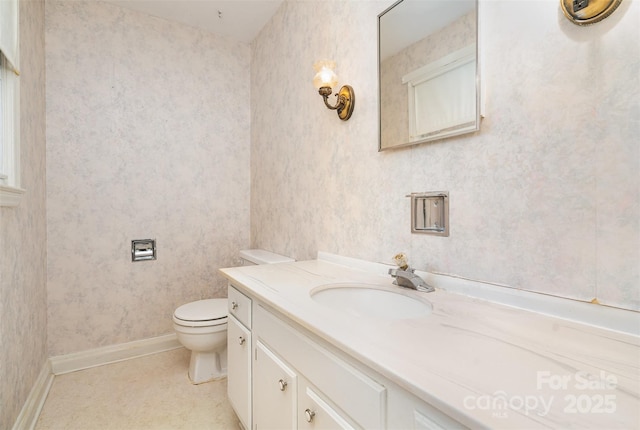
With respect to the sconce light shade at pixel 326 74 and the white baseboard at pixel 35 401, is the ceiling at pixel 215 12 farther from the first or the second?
the white baseboard at pixel 35 401

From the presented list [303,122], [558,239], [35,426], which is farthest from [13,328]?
[558,239]

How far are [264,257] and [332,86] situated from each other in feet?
4.19

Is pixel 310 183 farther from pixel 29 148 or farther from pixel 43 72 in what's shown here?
pixel 43 72

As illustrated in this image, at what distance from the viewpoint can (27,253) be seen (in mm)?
1661

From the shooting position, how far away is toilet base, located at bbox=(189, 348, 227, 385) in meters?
2.01

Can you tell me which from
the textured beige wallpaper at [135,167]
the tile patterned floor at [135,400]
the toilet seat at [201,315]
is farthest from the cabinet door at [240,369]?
the textured beige wallpaper at [135,167]

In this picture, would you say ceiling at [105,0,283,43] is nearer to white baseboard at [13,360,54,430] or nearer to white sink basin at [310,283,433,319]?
white sink basin at [310,283,433,319]

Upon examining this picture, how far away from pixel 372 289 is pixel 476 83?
82 cm

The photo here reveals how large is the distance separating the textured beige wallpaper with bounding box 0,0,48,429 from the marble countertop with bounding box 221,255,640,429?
1.28 m

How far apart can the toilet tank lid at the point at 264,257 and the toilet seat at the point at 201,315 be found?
1.23 feet

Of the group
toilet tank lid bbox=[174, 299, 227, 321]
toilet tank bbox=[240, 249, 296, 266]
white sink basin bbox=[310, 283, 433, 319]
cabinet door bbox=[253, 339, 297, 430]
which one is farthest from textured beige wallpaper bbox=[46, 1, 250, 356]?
white sink basin bbox=[310, 283, 433, 319]

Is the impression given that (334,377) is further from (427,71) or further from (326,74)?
(326,74)

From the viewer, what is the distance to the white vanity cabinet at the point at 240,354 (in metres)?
1.32

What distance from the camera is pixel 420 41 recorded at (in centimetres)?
125
